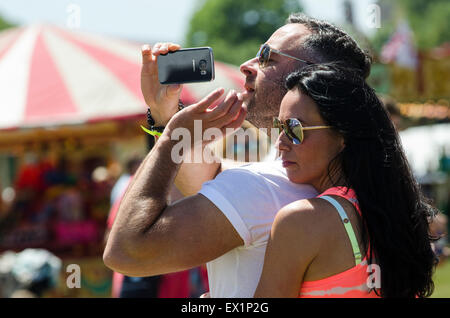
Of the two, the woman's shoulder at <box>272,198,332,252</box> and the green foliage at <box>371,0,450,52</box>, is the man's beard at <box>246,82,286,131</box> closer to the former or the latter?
the woman's shoulder at <box>272,198,332,252</box>

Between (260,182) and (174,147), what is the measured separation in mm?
277

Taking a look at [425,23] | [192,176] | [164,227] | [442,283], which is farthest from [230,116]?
[425,23]

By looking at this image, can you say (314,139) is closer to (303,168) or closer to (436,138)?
(303,168)

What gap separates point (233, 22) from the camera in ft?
134

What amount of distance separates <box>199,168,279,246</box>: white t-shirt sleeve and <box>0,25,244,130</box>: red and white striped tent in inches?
169

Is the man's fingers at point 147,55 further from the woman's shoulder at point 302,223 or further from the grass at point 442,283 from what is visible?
the grass at point 442,283

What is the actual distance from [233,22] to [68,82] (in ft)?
116

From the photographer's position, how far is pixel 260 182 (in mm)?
1798

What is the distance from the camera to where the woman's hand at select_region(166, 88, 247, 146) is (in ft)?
5.70

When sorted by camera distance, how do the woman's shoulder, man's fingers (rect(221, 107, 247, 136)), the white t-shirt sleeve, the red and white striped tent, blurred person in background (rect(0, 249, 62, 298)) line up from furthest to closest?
1. the red and white striped tent
2. blurred person in background (rect(0, 249, 62, 298))
3. man's fingers (rect(221, 107, 247, 136))
4. the white t-shirt sleeve
5. the woman's shoulder

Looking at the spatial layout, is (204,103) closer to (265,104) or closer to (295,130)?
(295,130)

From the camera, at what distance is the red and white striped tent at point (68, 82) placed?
5.98 metres

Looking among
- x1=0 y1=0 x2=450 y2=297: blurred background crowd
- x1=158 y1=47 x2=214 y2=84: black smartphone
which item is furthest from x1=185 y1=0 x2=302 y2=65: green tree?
x1=158 y1=47 x2=214 y2=84: black smartphone

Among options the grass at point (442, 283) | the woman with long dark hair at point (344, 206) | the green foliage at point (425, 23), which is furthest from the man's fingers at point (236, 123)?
the green foliage at point (425, 23)
